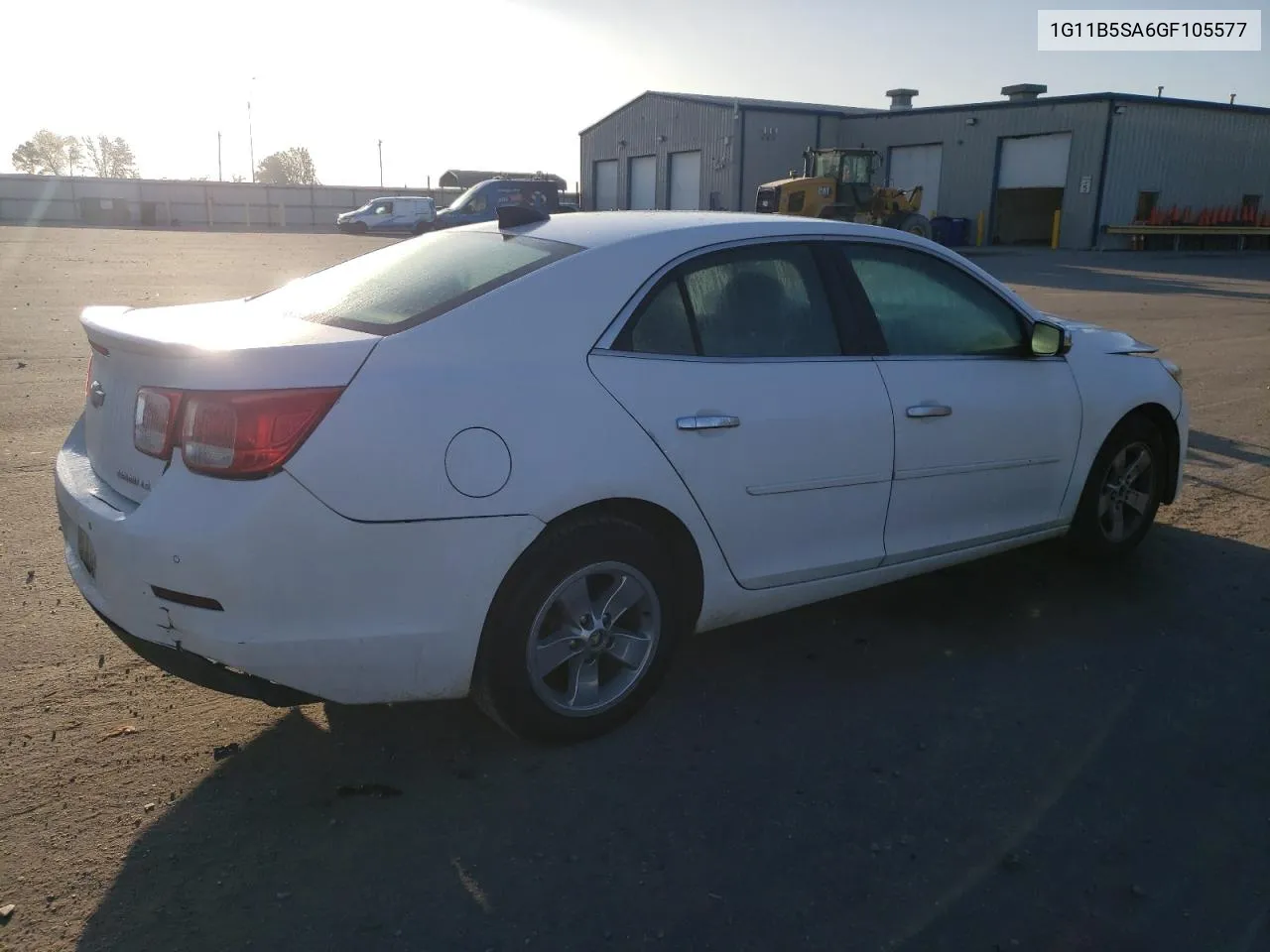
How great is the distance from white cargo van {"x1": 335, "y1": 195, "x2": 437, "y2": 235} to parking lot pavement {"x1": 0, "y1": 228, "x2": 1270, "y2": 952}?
42.4 m

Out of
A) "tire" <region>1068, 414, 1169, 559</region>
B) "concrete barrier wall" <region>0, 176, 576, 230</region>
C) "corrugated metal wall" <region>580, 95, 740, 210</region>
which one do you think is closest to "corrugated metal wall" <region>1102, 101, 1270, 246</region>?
"corrugated metal wall" <region>580, 95, 740, 210</region>

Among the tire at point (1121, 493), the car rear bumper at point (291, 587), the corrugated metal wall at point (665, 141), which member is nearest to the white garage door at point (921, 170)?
the corrugated metal wall at point (665, 141)

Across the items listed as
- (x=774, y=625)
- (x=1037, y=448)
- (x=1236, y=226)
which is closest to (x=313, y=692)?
(x=774, y=625)

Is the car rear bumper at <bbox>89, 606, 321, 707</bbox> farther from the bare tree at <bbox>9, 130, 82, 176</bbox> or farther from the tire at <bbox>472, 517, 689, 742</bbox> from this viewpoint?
the bare tree at <bbox>9, 130, 82, 176</bbox>

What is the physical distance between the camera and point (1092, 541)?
4.95m

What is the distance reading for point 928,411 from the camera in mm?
3979

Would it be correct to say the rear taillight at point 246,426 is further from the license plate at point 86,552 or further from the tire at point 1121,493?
the tire at point 1121,493

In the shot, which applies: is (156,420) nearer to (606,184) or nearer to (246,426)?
(246,426)

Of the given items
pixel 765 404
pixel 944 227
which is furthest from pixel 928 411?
pixel 944 227

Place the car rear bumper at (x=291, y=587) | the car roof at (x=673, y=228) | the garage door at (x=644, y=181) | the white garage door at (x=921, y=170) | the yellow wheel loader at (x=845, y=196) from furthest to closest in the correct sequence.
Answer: the garage door at (x=644, y=181) → the white garage door at (x=921, y=170) → the yellow wheel loader at (x=845, y=196) → the car roof at (x=673, y=228) → the car rear bumper at (x=291, y=587)

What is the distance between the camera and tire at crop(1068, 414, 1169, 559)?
486cm

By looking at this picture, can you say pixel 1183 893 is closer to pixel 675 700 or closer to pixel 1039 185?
pixel 675 700

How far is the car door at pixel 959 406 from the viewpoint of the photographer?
3.99 meters

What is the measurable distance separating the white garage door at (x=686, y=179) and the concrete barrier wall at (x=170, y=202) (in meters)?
7.12
